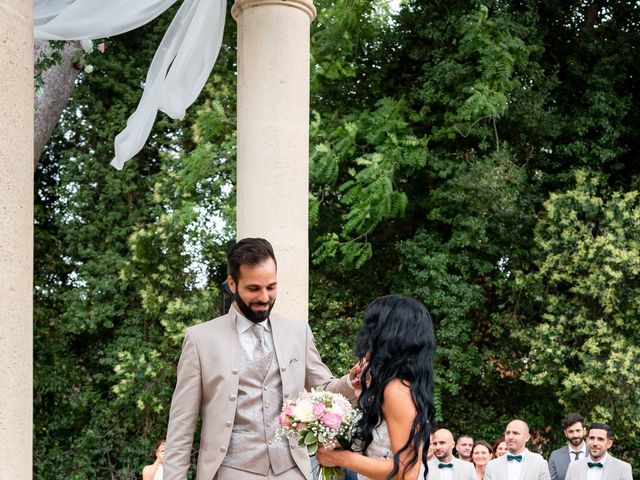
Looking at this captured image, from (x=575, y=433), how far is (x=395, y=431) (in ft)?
25.0

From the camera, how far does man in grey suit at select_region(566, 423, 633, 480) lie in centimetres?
997

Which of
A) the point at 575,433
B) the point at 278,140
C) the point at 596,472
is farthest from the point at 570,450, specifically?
the point at 278,140

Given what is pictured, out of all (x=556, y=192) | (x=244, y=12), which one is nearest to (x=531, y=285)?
(x=556, y=192)

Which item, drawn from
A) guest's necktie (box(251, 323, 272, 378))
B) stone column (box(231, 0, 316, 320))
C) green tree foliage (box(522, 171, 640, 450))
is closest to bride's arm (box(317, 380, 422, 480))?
guest's necktie (box(251, 323, 272, 378))

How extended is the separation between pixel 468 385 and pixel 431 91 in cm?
502

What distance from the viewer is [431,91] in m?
15.4

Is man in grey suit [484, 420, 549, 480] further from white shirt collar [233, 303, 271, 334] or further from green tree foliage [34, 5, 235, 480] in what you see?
white shirt collar [233, 303, 271, 334]

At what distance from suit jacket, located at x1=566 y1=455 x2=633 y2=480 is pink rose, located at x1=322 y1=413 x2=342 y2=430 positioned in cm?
708

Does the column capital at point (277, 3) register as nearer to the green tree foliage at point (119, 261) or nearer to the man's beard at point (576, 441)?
the man's beard at point (576, 441)

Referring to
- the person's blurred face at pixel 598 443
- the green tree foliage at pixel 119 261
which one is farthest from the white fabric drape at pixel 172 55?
the green tree foliage at pixel 119 261

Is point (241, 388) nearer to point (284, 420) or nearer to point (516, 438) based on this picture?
point (284, 420)

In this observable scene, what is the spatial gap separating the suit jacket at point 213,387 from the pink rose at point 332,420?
1.24ft

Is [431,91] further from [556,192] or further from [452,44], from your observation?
[556,192]

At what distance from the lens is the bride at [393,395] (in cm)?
378
